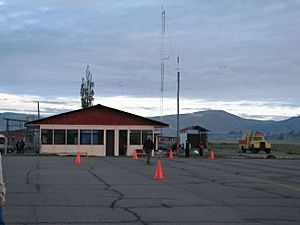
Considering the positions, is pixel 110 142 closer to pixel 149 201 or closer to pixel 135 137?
→ pixel 135 137

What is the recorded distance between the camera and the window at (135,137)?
51688 millimetres

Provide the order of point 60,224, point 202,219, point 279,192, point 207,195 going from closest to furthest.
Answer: point 60,224 → point 202,219 → point 207,195 → point 279,192

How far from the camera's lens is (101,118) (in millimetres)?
51875

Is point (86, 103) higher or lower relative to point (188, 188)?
higher

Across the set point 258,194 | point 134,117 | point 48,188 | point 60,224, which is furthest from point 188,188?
point 134,117

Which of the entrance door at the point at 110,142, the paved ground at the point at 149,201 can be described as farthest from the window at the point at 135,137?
the paved ground at the point at 149,201

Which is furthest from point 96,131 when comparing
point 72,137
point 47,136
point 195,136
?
point 195,136

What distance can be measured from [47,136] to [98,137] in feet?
15.2

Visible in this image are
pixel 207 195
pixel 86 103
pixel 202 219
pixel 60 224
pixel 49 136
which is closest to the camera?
pixel 60 224

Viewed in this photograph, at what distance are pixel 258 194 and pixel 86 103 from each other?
6114 cm

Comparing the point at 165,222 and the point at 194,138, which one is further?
the point at 194,138

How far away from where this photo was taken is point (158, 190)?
16469 mm

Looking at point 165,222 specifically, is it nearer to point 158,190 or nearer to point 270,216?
point 270,216

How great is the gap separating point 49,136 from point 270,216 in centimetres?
4076
